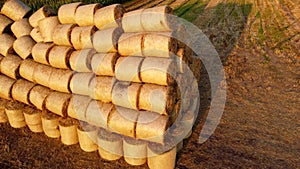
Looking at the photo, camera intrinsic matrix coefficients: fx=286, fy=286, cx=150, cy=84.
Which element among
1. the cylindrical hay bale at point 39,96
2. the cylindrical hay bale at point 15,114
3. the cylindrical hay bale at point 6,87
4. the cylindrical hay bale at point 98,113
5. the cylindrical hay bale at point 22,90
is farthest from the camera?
the cylindrical hay bale at point 6,87

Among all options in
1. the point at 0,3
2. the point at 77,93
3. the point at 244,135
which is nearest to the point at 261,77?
the point at 244,135

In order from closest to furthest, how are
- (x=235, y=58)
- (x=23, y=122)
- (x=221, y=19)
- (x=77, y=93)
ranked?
(x=77, y=93) < (x=23, y=122) < (x=235, y=58) < (x=221, y=19)

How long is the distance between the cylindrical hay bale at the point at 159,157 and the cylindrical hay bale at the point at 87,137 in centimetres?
165

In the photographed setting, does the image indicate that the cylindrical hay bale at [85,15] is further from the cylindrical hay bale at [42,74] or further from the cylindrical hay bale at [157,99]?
the cylindrical hay bale at [157,99]

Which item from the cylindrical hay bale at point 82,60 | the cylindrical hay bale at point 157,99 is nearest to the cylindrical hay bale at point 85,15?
the cylindrical hay bale at point 82,60

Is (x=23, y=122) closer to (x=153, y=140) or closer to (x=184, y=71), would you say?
(x=153, y=140)

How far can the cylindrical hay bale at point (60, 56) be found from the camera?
811 cm

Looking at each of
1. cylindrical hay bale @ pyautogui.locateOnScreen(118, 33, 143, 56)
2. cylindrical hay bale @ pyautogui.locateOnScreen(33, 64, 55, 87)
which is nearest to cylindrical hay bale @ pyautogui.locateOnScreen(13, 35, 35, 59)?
cylindrical hay bale @ pyautogui.locateOnScreen(33, 64, 55, 87)

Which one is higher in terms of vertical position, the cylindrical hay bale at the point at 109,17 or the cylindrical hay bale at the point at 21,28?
the cylindrical hay bale at the point at 109,17

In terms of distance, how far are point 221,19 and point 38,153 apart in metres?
16.4

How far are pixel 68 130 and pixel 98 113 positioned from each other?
118cm

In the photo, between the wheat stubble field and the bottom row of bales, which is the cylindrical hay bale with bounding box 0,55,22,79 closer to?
the bottom row of bales

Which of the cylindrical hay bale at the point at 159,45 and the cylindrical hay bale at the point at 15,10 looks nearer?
the cylindrical hay bale at the point at 159,45

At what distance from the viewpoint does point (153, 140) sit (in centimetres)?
678
